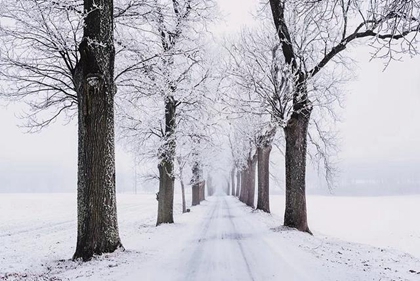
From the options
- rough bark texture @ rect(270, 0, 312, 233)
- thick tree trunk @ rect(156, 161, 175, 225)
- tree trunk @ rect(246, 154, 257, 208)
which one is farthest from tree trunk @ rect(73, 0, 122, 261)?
tree trunk @ rect(246, 154, 257, 208)

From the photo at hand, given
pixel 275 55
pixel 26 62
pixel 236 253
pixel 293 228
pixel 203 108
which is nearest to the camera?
pixel 236 253

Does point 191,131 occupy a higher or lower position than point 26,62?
lower

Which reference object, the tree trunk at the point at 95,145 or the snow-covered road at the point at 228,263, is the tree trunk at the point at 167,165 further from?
the tree trunk at the point at 95,145

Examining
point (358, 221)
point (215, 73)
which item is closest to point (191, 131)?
point (215, 73)

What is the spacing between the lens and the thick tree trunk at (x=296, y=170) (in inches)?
508

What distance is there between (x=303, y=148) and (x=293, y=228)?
9.67 ft

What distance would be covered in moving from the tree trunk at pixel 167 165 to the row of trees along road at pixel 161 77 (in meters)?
0.05

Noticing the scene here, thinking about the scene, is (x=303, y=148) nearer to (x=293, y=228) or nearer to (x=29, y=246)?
(x=293, y=228)

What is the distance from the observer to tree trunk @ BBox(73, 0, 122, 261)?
24.5ft

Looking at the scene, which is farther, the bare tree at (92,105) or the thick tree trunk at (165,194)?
the thick tree trunk at (165,194)

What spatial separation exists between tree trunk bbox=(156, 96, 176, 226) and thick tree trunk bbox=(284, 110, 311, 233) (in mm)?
5433

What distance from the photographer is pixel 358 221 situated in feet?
84.1

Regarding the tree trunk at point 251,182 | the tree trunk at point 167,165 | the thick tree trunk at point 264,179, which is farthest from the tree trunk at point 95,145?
the tree trunk at point 251,182

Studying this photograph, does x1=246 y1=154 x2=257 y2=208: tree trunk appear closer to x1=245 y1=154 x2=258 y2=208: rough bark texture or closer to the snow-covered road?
x1=245 y1=154 x2=258 y2=208: rough bark texture
